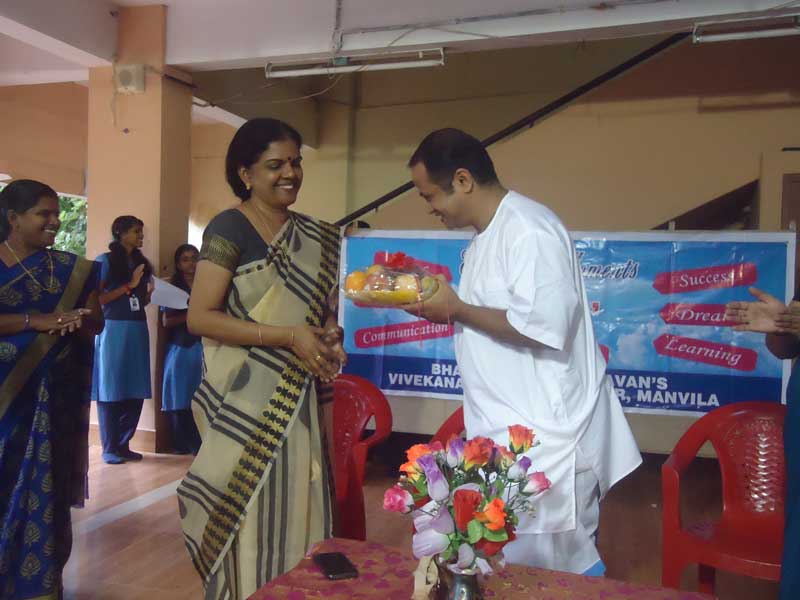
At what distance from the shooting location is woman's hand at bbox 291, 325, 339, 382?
162cm

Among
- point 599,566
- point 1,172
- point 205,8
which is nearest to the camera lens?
point 599,566

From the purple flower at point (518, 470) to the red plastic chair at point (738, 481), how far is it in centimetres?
142

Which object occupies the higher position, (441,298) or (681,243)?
(681,243)

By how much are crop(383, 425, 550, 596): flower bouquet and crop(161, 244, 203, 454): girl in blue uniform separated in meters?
4.10

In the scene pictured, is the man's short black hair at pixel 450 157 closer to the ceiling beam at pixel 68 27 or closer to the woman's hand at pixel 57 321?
the woman's hand at pixel 57 321

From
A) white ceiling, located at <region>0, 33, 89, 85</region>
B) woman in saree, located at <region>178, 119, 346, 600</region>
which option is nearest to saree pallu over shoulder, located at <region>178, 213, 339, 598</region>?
woman in saree, located at <region>178, 119, 346, 600</region>

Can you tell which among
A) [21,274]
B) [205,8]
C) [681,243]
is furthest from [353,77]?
[21,274]

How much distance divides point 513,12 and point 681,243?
1.80 m

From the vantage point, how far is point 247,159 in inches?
68.4

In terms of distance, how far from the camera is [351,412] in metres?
2.45

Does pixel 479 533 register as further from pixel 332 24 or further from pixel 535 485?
pixel 332 24

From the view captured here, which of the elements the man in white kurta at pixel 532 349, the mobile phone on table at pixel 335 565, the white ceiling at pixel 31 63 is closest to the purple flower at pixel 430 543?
the mobile phone on table at pixel 335 565

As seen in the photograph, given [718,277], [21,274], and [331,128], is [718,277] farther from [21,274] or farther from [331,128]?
[331,128]

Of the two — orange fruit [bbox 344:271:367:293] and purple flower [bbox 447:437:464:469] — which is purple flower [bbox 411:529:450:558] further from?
orange fruit [bbox 344:271:367:293]
